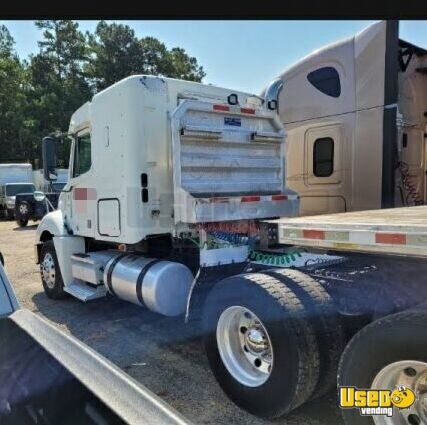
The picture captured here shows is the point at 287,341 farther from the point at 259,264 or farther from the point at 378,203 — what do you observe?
the point at 378,203

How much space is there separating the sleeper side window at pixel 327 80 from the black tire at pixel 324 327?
10.4 ft

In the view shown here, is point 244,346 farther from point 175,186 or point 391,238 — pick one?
point 175,186

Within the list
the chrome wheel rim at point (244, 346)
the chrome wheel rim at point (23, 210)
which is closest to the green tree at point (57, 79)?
the chrome wheel rim at point (23, 210)

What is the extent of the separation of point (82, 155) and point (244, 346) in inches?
148

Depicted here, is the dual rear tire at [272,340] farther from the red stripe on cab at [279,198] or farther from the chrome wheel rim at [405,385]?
the red stripe on cab at [279,198]

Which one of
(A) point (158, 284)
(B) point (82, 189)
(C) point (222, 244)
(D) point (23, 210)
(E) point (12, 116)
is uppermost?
(E) point (12, 116)

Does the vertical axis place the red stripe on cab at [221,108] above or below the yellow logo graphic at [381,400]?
above

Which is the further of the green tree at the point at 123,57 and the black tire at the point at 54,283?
the green tree at the point at 123,57

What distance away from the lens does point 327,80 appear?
5.58 metres

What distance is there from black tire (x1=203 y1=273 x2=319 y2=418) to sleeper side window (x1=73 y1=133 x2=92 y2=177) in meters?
3.31

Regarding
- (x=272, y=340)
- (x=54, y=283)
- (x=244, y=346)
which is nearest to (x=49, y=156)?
Answer: (x=54, y=283)

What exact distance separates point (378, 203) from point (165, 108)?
2673 mm

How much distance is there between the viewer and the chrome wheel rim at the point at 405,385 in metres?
2.38

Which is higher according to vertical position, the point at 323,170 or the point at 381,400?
the point at 323,170
